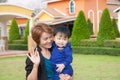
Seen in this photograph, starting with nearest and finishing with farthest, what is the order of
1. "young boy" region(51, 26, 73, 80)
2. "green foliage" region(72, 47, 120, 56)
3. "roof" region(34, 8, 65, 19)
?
"young boy" region(51, 26, 73, 80)
"green foliage" region(72, 47, 120, 56)
"roof" region(34, 8, 65, 19)

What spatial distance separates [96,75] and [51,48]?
7.97 meters

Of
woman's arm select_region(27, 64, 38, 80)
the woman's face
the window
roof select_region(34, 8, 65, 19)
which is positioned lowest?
woman's arm select_region(27, 64, 38, 80)

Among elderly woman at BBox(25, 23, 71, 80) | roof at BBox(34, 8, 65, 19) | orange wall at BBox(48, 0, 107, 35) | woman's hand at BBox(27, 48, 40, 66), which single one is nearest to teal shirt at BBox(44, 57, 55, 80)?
elderly woman at BBox(25, 23, 71, 80)

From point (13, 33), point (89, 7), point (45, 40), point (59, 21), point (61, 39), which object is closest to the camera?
point (45, 40)

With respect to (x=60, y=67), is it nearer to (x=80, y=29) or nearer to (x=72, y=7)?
(x=80, y=29)

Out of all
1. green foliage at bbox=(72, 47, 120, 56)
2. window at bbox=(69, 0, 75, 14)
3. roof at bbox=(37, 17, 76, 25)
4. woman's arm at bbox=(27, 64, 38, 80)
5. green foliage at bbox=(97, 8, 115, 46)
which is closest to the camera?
woman's arm at bbox=(27, 64, 38, 80)

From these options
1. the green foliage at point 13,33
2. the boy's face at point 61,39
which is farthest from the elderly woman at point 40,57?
the green foliage at point 13,33

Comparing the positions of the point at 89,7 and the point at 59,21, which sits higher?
the point at 89,7

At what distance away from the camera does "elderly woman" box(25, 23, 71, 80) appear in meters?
2.99

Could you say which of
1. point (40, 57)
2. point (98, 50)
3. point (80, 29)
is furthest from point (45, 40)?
point (80, 29)

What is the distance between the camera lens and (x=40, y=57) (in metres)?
3.05

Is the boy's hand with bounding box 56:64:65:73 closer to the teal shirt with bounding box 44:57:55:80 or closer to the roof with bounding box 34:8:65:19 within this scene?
the teal shirt with bounding box 44:57:55:80

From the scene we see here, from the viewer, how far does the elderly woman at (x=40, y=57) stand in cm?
299

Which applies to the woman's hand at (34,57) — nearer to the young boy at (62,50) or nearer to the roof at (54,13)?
the young boy at (62,50)
